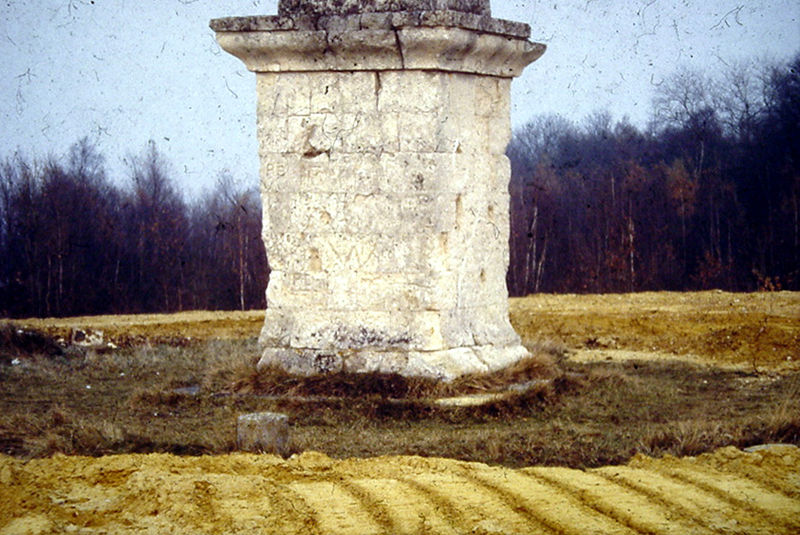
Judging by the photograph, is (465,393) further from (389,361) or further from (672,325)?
(672,325)

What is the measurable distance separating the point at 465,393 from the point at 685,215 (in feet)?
46.3

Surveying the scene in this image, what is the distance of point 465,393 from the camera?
377 inches

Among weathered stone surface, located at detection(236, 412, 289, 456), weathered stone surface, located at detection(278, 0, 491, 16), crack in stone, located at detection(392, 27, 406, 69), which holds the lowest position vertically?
weathered stone surface, located at detection(236, 412, 289, 456)

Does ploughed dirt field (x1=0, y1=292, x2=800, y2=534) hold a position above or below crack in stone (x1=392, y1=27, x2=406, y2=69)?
below

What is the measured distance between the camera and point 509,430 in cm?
874

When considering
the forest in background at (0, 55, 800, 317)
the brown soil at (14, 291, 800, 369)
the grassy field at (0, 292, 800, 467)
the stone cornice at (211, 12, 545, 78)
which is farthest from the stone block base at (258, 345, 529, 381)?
the forest in background at (0, 55, 800, 317)

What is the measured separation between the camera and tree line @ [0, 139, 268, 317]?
20.0 metres

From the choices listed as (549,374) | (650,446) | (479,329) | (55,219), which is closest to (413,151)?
(479,329)

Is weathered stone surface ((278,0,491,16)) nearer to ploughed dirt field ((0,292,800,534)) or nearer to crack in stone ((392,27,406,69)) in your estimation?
crack in stone ((392,27,406,69))

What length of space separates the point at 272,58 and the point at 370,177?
4.32ft

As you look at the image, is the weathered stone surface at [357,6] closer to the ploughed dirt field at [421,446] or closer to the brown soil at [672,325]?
the ploughed dirt field at [421,446]

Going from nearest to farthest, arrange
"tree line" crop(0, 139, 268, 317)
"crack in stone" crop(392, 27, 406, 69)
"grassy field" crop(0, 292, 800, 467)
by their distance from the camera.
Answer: "grassy field" crop(0, 292, 800, 467) < "crack in stone" crop(392, 27, 406, 69) < "tree line" crop(0, 139, 268, 317)

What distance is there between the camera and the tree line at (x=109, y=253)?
19953mm

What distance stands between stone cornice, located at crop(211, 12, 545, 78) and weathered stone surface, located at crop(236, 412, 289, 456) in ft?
11.1
